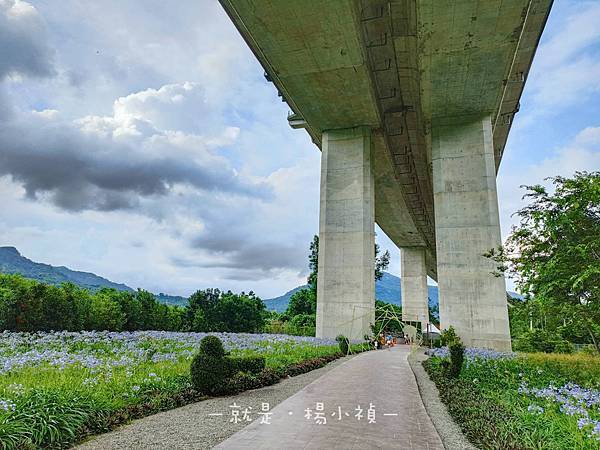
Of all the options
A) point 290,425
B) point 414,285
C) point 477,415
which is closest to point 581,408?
point 477,415

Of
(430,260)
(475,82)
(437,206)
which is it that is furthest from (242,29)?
(430,260)

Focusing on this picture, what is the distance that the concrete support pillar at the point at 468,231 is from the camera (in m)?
17.9

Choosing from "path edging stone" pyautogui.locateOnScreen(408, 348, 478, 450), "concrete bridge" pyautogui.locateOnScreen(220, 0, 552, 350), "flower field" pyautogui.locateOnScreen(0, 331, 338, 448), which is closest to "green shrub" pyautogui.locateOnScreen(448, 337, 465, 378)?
"path edging stone" pyautogui.locateOnScreen(408, 348, 478, 450)

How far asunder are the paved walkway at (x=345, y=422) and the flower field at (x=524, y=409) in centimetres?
58

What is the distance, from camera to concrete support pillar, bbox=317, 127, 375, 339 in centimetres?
2027

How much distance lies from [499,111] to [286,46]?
11.8 meters

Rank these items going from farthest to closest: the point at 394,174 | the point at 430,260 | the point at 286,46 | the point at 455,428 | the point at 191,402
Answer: the point at 430,260 < the point at 394,174 < the point at 286,46 < the point at 191,402 < the point at 455,428

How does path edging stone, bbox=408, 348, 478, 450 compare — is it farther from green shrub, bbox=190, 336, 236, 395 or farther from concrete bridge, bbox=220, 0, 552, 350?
concrete bridge, bbox=220, 0, 552, 350

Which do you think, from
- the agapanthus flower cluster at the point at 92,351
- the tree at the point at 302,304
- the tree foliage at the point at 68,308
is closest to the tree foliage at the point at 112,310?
Result: the tree foliage at the point at 68,308

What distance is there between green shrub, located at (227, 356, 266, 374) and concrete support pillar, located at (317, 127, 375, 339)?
1239 cm

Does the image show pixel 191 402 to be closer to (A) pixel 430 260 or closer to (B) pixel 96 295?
(B) pixel 96 295

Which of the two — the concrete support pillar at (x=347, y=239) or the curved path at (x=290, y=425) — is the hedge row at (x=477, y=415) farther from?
the concrete support pillar at (x=347, y=239)

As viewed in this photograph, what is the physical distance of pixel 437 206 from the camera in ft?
64.5

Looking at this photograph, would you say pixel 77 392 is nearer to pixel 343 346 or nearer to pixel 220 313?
pixel 343 346
